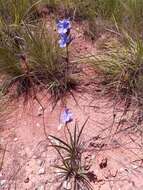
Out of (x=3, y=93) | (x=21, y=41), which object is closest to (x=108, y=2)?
(x=21, y=41)

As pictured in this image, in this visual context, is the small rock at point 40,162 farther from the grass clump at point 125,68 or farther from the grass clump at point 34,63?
the grass clump at point 125,68

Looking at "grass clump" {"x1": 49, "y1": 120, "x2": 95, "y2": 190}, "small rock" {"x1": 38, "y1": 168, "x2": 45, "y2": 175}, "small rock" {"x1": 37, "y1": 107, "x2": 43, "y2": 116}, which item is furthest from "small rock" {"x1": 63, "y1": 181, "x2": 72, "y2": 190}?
"small rock" {"x1": 37, "y1": 107, "x2": 43, "y2": 116}

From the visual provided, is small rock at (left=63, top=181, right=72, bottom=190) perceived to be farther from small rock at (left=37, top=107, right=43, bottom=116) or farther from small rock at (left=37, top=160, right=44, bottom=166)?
small rock at (left=37, top=107, right=43, bottom=116)

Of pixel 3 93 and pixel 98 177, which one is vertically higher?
pixel 3 93

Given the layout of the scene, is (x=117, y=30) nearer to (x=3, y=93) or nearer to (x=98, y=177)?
(x=3, y=93)

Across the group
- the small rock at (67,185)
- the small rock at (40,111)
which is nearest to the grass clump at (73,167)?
the small rock at (67,185)

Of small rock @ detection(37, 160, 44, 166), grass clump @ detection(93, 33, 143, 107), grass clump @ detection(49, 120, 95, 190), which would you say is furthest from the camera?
grass clump @ detection(93, 33, 143, 107)

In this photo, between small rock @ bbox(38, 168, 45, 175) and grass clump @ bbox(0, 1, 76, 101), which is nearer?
small rock @ bbox(38, 168, 45, 175)

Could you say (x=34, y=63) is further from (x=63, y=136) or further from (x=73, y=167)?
(x=73, y=167)
